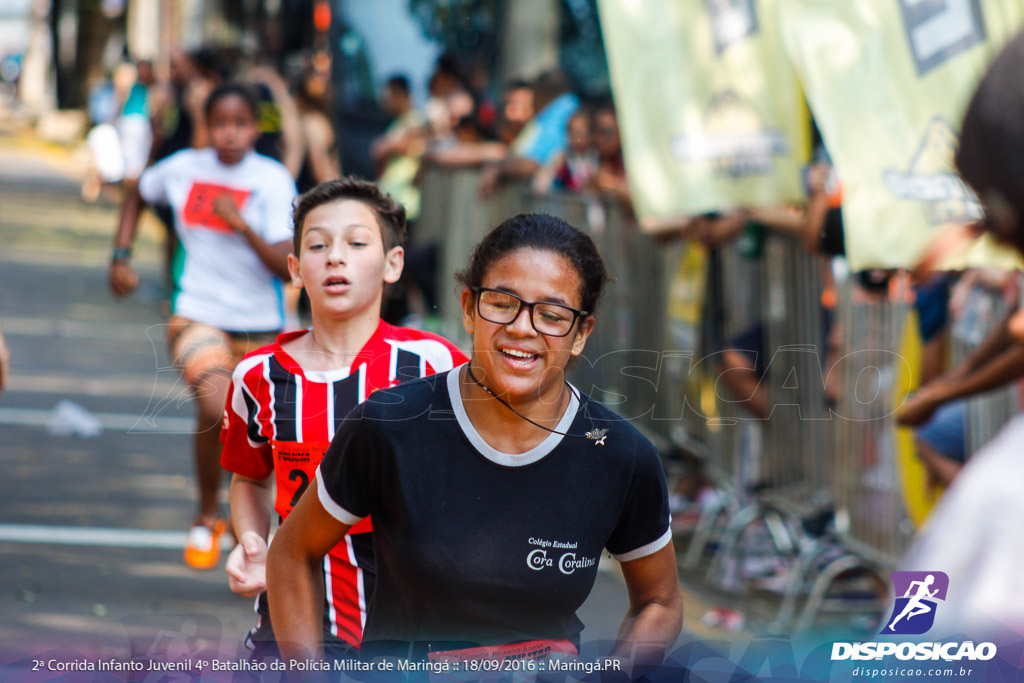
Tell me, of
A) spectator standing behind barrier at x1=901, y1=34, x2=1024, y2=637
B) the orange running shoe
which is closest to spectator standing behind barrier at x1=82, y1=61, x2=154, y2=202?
the orange running shoe

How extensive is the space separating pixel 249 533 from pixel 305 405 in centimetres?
38

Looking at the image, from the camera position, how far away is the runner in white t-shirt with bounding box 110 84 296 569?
6.13 metres

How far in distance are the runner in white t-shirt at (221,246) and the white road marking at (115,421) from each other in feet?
8.96

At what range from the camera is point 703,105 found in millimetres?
5852

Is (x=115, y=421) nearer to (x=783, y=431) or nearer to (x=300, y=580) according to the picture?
(x=783, y=431)

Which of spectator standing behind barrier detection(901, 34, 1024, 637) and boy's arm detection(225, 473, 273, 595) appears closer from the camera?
spectator standing behind barrier detection(901, 34, 1024, 637)

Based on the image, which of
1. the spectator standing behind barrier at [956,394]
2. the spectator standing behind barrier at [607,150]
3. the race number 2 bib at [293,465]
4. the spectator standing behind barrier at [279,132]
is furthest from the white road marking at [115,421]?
the race number 2 bib at [293,465]

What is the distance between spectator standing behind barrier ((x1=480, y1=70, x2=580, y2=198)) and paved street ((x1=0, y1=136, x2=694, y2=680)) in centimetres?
270

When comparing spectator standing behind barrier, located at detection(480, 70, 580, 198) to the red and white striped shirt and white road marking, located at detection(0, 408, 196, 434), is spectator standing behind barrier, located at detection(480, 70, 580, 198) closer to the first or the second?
white road marking, located at detection(0, 408, 196, 434)

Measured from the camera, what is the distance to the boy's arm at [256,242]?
5926 mm

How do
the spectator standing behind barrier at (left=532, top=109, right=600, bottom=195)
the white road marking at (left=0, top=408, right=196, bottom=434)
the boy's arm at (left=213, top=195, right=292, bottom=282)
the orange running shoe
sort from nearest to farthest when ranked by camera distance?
1. the boy's arm at (left=213, top=195, right=292, bottom=282)
2. the orange running shoe
3. the spectator standing behind barrier at (left=532, top=109, right=600, bottom=195)
4. the white road marking at (left=0, top=408, right=196, bottom=434)

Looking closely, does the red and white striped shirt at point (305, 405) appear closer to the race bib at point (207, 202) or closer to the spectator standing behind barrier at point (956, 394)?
the spectator standing behind barrier at point (956, 394)

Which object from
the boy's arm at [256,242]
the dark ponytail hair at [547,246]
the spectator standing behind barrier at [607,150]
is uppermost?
the spectator standing behind barrier at [607,150]

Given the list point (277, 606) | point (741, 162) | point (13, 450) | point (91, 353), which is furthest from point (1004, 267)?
point (91, 353)
